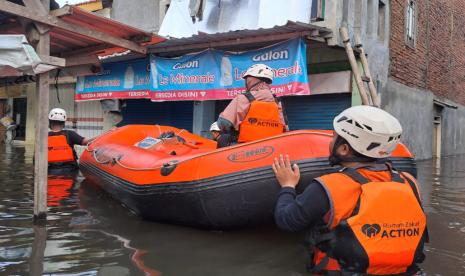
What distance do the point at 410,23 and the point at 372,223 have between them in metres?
11.5

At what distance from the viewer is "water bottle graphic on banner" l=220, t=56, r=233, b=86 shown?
911cm

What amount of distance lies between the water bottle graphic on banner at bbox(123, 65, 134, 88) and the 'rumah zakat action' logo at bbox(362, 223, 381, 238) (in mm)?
9720

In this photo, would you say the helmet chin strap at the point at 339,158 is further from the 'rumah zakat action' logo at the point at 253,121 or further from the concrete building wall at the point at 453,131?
the concrete building wall at the point at 453,131

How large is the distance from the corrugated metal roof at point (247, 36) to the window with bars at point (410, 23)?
16.3ft

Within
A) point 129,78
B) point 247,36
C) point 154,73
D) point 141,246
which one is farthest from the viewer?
point 129,78

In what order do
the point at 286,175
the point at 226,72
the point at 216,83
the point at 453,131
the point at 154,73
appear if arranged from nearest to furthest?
the point at 286,175, the point at 226,72, the point at 216,83, the point at 154,73, the point at 453,131

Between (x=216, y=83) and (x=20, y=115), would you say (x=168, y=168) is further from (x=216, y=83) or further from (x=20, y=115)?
(x=20, y=115)

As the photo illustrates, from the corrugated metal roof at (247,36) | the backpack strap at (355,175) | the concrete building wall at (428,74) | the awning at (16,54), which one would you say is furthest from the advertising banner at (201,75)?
the backpack strap at (355,175)

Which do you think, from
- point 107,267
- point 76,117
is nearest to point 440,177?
point 107,267

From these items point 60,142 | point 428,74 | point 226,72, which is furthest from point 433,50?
point 60,142

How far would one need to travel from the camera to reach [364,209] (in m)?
2.21

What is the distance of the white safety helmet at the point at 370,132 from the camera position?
2270 mm

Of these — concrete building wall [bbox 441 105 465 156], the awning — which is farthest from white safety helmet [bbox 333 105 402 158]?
concrete building wall [bbox 441 105 465 156]

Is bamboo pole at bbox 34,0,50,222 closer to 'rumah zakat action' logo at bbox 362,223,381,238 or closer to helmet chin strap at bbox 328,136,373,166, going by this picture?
helmet chin strap at bbox 328,136,373,166
